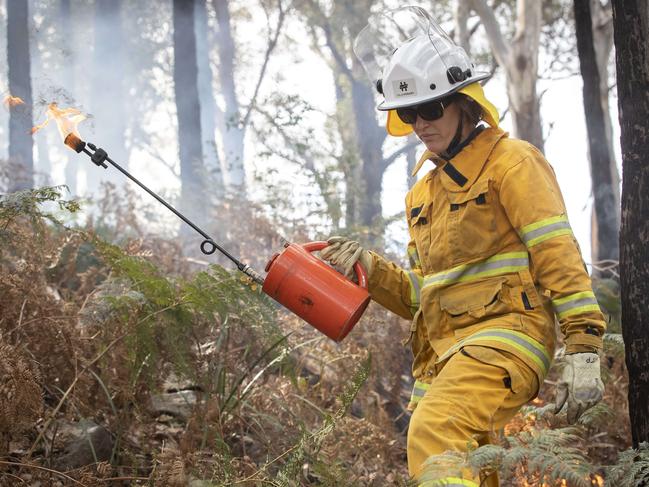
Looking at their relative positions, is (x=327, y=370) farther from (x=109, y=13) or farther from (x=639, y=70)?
(x=109, y=13)

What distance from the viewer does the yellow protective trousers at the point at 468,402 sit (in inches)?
107

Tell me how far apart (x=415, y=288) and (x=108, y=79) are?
16.5 m

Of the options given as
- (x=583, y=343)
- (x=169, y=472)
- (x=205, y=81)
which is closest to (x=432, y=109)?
(x=583, y=343)

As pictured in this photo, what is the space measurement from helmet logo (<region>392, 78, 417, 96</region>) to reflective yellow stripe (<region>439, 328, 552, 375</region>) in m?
1.05

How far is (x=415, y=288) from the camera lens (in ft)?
11.8

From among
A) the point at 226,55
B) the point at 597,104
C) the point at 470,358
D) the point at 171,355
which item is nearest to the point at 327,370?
the point at 171,355

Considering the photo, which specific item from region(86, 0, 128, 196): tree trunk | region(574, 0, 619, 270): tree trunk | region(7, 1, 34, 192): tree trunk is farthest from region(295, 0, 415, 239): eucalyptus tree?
region(7, 1, 34, 192): tree trunk

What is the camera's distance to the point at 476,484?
8.59ft

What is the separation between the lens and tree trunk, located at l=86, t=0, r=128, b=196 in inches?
646

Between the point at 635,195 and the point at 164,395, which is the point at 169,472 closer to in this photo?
the point at 164,395

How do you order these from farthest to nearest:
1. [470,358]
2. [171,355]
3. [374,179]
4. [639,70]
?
[374,179] → [171,355] → [639,70] → [470,358]

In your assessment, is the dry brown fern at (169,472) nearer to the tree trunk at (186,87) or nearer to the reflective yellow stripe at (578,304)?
the reflective yellow stripe at (578,304)

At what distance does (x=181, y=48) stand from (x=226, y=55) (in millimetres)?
9621

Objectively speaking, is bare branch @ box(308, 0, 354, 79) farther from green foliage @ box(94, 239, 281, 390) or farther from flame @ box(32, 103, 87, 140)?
flame @ box(32, 103, 87, 140)
